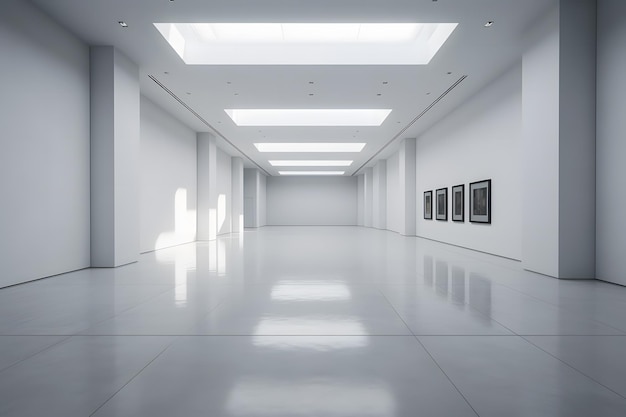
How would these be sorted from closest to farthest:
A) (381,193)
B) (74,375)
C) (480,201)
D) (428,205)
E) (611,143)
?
(74,375) → (611,143) → (480,201) → (428,205) → (381,193)

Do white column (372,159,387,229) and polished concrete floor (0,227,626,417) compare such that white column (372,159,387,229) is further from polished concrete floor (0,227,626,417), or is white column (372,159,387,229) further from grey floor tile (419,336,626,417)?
grey floor tile (419,336,626,417)

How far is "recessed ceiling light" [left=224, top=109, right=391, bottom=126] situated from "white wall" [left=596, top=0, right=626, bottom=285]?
14.4m

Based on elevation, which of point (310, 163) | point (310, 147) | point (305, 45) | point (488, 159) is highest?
point (305, 45)

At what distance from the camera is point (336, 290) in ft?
28.9

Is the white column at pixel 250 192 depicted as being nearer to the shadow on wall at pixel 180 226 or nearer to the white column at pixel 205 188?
the white column at pixel 205 188

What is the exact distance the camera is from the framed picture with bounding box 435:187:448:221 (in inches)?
907

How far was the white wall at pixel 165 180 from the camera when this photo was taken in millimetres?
19312

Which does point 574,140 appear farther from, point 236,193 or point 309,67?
point 236,193

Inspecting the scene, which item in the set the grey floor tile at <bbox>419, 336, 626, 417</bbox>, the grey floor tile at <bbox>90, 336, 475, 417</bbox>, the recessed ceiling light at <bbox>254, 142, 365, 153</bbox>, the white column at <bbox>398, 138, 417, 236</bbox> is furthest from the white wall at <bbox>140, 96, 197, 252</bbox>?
the grey floor tile at <bbox>419, 336, 626, 417</bbox>

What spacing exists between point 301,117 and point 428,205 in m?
11.0

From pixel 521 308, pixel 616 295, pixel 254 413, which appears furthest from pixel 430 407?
pixel 616 295

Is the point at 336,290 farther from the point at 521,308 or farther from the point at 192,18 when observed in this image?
the point at 192,18

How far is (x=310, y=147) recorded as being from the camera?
3456 cm

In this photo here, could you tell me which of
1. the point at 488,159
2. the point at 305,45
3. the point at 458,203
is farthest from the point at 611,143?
the point at 458,203
